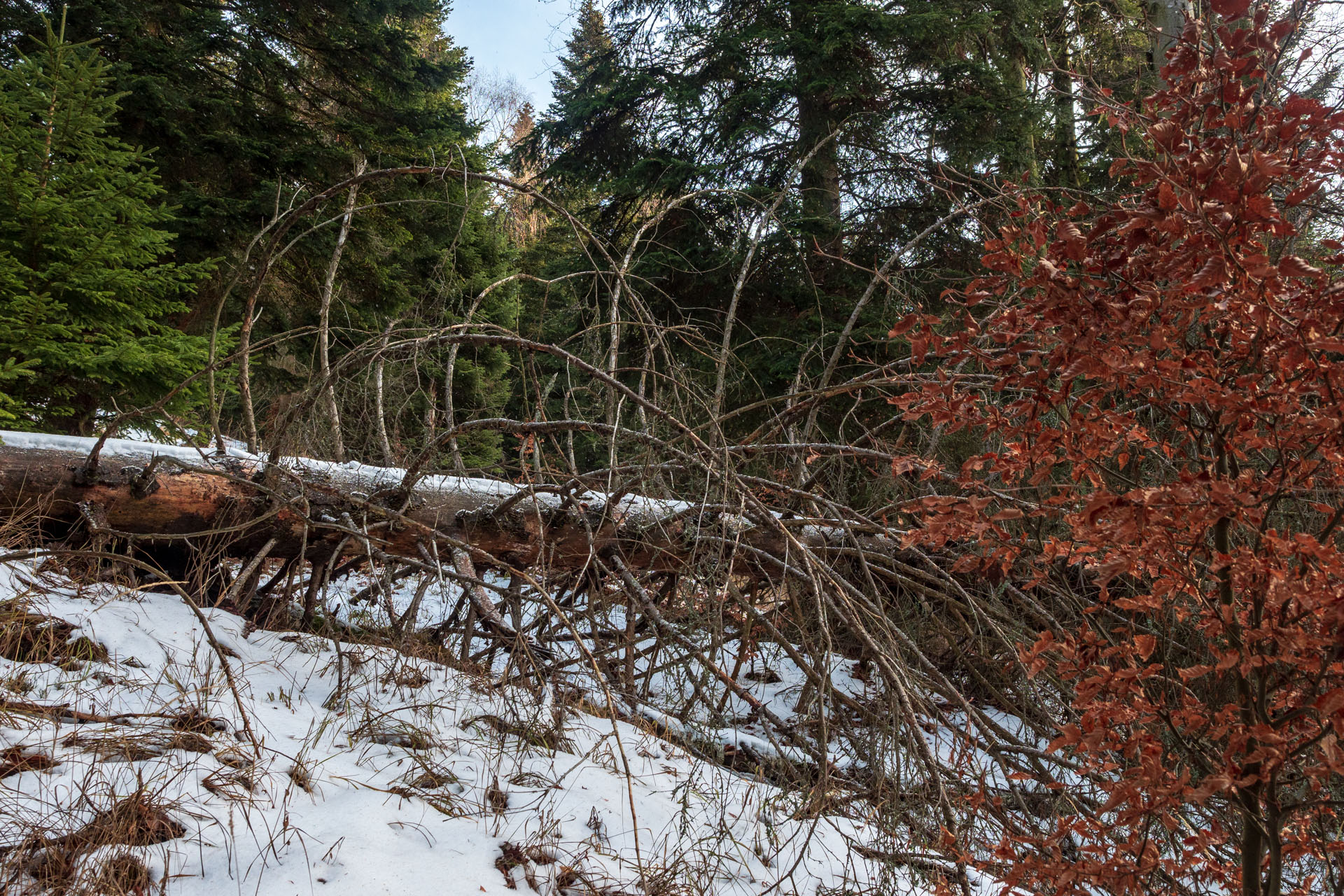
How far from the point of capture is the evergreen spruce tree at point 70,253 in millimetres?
4066

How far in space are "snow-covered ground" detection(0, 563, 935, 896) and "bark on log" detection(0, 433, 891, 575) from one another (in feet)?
1.16

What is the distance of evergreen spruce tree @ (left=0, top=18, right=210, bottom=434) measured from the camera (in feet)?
13.3

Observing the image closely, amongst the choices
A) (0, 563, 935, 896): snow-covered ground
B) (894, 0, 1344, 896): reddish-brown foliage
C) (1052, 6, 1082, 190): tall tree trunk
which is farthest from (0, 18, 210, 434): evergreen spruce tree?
(1052, 6, 1082, 190): tall tree trunk

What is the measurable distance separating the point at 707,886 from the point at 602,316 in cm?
566

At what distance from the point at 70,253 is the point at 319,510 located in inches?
89.4

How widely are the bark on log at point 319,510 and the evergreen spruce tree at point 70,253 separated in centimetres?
101

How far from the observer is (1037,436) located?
5.42 ft

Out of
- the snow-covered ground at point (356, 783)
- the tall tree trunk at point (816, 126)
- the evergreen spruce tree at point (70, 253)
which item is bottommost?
the snow-covered ground at point (356, 783)

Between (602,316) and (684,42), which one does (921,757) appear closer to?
(602,316)

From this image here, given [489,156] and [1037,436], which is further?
[489,156]

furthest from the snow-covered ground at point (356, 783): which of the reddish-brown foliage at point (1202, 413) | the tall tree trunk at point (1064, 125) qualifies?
the tall tree trunk at point (1064, 125)

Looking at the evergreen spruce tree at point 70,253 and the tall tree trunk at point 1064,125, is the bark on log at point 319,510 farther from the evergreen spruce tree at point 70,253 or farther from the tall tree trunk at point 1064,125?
the tall tree trunk at point 1064,125

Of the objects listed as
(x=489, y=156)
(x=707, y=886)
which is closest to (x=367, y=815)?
(x=707, y=886)

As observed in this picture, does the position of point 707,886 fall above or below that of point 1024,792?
below
